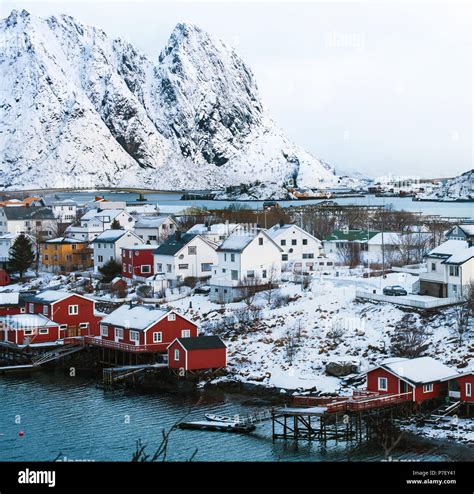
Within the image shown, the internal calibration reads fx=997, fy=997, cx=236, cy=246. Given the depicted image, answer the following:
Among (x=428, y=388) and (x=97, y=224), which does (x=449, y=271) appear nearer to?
(x=428, y=388)

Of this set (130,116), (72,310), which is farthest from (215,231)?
(130,116)

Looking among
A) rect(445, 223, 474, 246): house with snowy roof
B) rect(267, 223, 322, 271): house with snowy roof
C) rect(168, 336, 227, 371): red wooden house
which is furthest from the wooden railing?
rect(445, 223, 474, 246): house with snowy roof

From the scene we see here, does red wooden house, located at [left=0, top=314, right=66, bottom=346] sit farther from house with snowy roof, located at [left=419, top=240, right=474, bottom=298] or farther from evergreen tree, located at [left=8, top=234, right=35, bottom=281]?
evergreen tree, located at [left=8, top=234, right=35, bottom=281]

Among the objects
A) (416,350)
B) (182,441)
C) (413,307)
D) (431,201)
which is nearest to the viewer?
(182,441)

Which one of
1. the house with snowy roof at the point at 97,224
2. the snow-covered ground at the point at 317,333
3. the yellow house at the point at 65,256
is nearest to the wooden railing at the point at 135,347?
the snow-covered ground at the point at 317,333

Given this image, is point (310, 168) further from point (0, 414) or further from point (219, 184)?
point (0, 414)

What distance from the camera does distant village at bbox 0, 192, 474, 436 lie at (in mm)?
15984

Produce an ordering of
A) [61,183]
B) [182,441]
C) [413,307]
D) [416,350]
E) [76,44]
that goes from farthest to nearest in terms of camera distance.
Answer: [76,44] → [61,183] → [413,307] → [416,350] → [182,441]

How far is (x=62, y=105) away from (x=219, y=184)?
2087cm

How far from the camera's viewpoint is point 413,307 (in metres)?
17.2

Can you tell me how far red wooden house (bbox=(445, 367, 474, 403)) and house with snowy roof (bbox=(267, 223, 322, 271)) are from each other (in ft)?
36.1

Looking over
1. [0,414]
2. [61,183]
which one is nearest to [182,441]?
[0,414]

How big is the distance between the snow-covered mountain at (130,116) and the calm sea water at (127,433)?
83.0 meters

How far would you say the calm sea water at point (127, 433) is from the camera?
1132 centimetres
